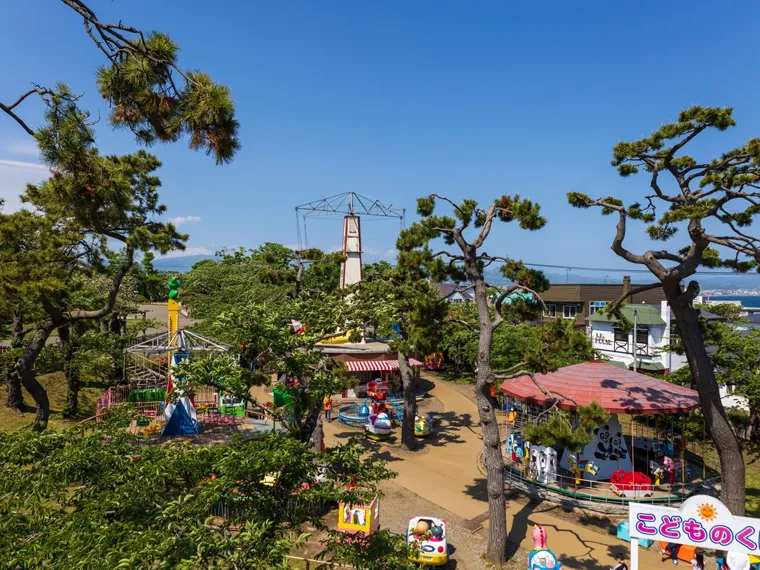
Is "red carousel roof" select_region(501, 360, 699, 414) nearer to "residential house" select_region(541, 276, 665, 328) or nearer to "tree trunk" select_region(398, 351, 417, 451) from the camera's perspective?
"tree trunk" select_region(398, 351, 417, 451)

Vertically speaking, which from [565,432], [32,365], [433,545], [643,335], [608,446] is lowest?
[433,545]

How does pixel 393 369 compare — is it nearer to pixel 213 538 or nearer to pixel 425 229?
pixel 425 229

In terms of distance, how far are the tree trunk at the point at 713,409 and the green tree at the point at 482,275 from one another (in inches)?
152

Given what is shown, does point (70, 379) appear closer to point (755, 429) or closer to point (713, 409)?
point (713, 409)

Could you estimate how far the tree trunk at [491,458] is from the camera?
10938mm

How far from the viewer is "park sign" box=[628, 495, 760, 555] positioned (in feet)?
26.1

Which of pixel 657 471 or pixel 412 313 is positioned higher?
pixel 412 313

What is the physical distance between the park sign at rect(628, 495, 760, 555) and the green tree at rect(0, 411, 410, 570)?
4918 millimetres

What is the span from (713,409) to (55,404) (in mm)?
24611

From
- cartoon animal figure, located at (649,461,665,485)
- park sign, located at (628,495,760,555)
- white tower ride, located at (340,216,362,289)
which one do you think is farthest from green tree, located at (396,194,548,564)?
white tower ride, located at (340,216,362,289)

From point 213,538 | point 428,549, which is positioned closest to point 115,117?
point 213,538

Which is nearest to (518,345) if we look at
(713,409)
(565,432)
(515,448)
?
(515,448)

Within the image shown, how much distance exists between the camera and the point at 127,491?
17.5 feet

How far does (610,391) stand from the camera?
14.9 m
